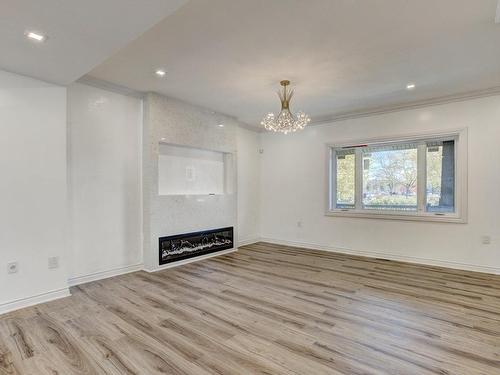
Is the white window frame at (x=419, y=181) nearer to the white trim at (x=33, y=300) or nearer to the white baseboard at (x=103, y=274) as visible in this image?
the white baseboard at (x=103, y=274)

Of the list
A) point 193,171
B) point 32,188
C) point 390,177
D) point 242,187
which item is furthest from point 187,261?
point 390,177

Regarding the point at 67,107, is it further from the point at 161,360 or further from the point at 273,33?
the point at 161,360

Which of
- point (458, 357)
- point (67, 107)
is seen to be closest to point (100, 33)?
point (67, 107)

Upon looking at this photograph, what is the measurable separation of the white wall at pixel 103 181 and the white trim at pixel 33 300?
0.39 meters

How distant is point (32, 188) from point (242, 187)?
383 cm

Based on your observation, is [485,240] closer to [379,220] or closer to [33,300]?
[379,220]

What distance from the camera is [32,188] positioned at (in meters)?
2.96

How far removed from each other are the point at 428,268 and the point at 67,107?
5.69 metres

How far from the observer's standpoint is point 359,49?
2840mm

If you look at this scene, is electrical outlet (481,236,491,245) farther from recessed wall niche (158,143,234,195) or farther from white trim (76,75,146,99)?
white trim (76,75,146,99)

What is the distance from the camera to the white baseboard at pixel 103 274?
3.53m

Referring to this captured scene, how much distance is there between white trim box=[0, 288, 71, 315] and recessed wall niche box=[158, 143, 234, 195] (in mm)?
1866

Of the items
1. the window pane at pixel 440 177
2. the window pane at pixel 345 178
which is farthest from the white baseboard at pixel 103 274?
the window pane at pixel 440 177

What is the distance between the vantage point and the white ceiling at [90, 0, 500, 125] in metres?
2.22
